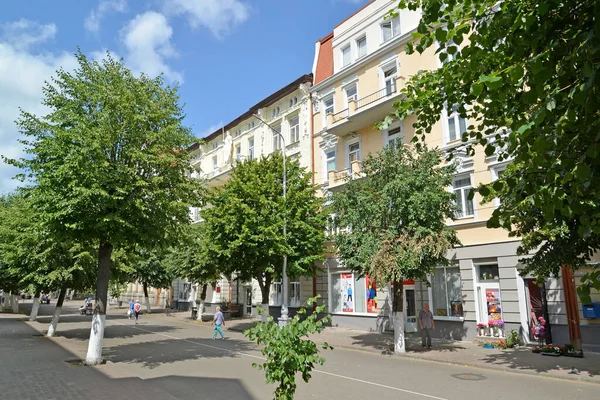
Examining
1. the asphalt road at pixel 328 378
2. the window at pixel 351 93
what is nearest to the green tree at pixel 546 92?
the asphalt road at pixel 328 378

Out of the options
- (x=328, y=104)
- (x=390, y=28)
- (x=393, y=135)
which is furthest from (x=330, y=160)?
(x=390, y=28)

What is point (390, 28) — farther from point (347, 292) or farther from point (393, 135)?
point (347, 292)

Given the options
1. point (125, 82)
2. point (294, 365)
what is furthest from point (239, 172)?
point (294, 365)

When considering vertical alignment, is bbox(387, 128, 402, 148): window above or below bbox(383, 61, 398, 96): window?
below

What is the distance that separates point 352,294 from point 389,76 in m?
12.7

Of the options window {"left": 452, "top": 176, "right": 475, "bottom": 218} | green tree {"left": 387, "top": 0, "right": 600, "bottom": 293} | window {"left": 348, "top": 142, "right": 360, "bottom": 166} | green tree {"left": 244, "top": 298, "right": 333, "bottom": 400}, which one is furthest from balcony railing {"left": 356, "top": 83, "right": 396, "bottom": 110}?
green tree {"left": 244, "top": 298, "right": 333, "bottom": 400}

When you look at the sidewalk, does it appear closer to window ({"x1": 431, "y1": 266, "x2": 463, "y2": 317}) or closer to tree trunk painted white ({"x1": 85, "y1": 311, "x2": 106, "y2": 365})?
window ({"x1": 431, "y1": 266, "x2": 463, "y2": 317})

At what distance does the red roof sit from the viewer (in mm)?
28641

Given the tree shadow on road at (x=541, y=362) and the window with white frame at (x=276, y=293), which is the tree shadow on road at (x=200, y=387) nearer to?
the tree shadow on road at (x=541, y=362)

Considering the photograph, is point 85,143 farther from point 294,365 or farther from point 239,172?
point 239,172

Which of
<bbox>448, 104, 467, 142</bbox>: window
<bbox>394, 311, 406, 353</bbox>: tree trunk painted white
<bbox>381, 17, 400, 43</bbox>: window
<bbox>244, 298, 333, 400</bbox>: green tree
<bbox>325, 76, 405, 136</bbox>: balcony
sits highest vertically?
<bbox>381, 17, 400, 43</bbox>: window

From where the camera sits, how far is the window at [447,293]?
19328 millimetres

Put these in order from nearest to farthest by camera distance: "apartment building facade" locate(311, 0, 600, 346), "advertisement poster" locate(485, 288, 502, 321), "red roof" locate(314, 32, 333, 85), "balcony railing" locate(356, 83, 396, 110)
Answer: "apartment building facade" locate(311, 0, 600, 346), "advertisement poster" locate(485, 288, 502, 321), "balcony railing" locate(356, 83, 396, 110), "red roof" locate(314, 32, 333, 85)

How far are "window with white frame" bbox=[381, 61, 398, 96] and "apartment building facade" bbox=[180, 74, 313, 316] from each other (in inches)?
255
